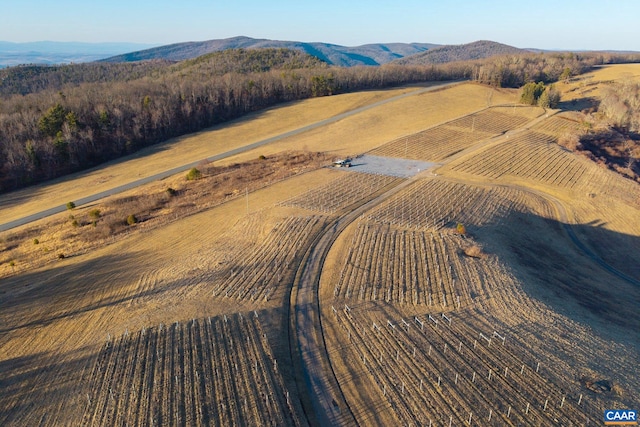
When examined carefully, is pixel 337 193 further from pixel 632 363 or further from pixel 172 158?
pixel 172 158

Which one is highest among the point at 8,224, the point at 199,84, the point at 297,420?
the point at 199,84

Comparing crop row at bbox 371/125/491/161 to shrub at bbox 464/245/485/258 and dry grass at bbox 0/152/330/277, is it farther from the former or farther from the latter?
shrub at bbox 464/245/485/258

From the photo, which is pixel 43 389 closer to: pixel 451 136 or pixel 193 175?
pixel 193 175

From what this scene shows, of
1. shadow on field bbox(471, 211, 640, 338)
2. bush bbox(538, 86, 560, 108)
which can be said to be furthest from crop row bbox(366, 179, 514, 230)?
bush bbox(538, 86, 560, 108)

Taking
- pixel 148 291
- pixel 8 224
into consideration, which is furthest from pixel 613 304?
pixel 8 224

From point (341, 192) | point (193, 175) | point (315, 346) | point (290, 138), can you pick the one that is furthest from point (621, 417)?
point (290, 138)
